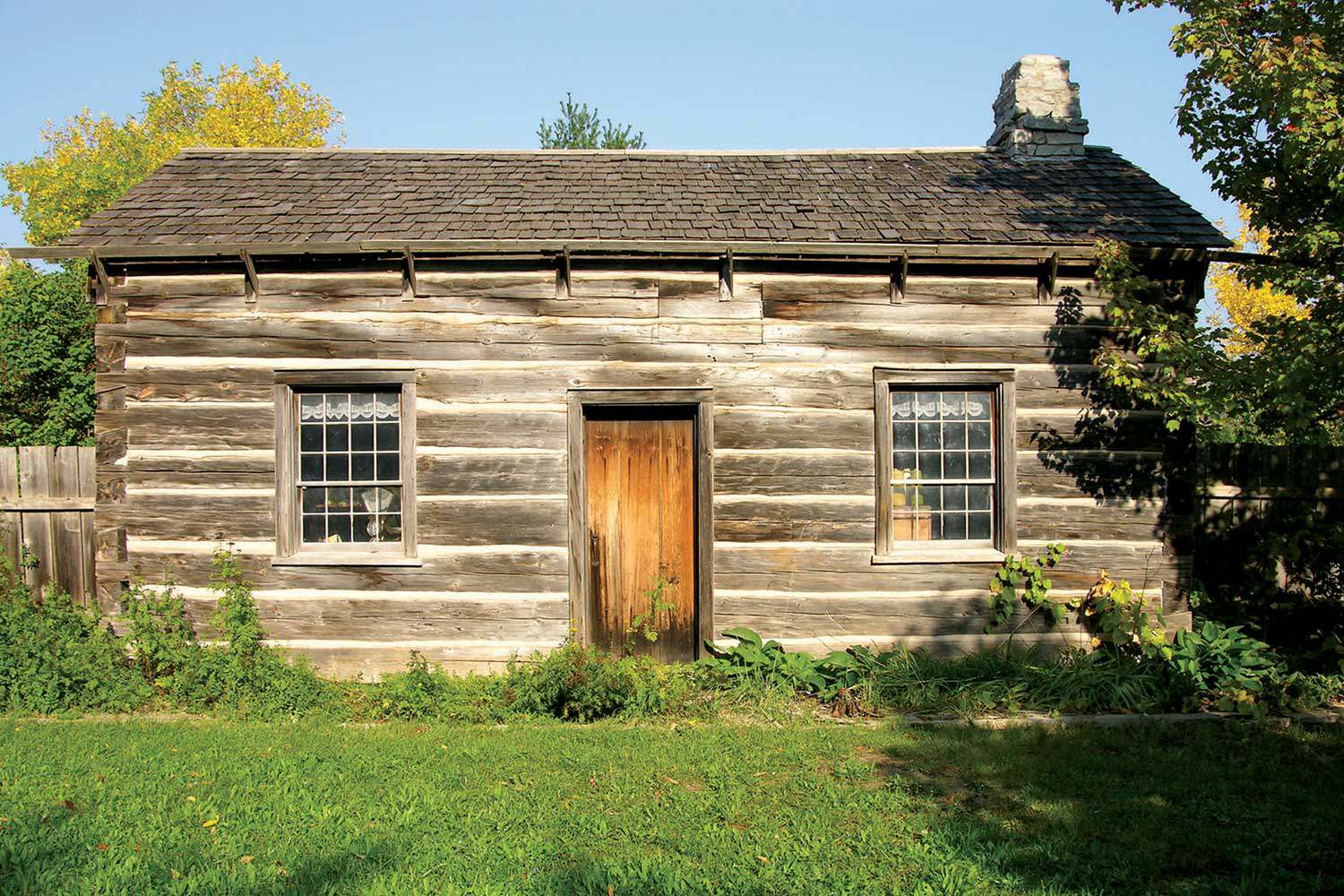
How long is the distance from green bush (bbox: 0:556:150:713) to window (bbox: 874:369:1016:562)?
6.48 m

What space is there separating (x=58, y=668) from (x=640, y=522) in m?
4.85

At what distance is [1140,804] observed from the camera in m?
5.32

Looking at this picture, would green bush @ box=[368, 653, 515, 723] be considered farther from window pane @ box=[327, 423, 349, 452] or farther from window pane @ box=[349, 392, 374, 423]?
window pane @ box=[349, 392, 374, 423]

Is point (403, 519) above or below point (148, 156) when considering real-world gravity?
below

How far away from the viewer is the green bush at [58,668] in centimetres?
731

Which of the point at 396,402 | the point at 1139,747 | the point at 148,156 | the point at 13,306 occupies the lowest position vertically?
the point at 1139,747

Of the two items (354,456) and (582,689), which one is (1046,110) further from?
(354,456)

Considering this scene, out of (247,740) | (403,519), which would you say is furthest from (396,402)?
(247,740)

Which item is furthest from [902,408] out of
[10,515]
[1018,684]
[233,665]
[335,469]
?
[10,515]

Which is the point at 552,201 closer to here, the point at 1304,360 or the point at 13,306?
the point at 1304,360

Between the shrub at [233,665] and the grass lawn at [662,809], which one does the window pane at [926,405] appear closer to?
the grass lawn at [662,809]

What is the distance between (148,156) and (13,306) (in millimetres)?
21221

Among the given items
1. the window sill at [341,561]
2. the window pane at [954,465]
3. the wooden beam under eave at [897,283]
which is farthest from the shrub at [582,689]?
the wooden beam under eave at [897,283]

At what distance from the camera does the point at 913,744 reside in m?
6.47
